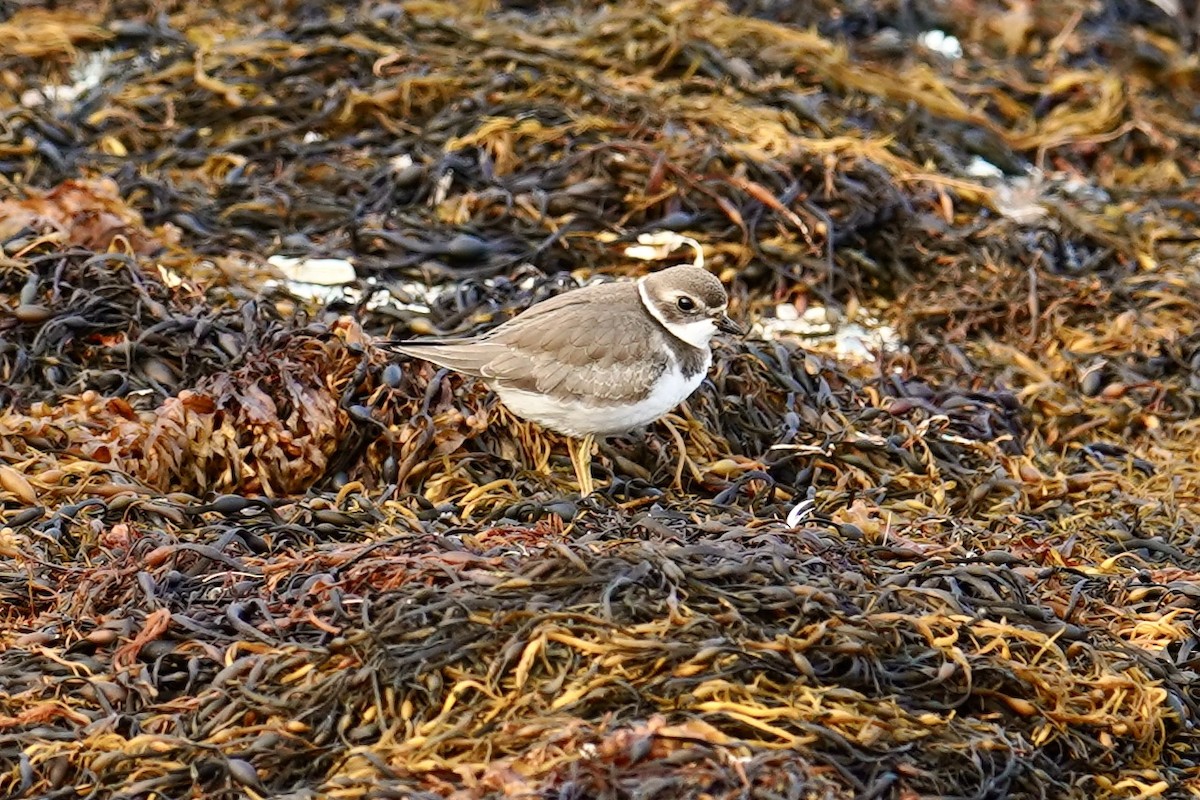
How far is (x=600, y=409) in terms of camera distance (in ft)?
16.0

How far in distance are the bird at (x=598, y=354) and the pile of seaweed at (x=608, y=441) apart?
0.21m

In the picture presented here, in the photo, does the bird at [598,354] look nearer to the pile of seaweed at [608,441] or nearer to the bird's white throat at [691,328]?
the bird's white throat at [691,328]

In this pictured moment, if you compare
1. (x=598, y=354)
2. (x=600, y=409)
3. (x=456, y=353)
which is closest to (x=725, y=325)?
(x=598, y=354)

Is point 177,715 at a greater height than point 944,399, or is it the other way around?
point 177,715

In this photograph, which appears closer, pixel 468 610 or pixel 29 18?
pixel 468 610

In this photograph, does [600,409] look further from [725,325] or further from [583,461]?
[725,325]

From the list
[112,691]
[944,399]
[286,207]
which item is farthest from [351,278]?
[112,691]

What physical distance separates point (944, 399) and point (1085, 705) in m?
1.97

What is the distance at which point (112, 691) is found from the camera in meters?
3.86

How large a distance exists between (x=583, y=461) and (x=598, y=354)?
1.13 ft

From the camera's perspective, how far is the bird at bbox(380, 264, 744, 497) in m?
4.90

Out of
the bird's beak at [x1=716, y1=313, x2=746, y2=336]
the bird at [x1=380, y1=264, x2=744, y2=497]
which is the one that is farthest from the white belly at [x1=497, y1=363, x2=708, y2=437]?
the bird's beak at [x1=716, y1=313, x2=746, y2=336]

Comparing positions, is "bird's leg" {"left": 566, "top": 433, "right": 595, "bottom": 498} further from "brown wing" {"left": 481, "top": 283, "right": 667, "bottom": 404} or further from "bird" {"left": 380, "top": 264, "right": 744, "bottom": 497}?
"brown wing" {"left": 481, "top": 283, "right": 667, "bottom": 404}

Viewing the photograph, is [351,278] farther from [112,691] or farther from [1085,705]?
[1085,705]
